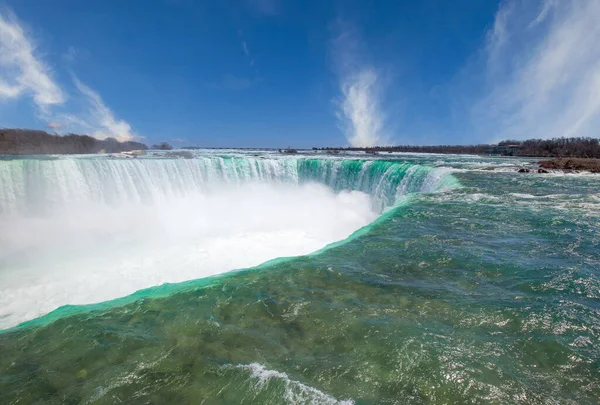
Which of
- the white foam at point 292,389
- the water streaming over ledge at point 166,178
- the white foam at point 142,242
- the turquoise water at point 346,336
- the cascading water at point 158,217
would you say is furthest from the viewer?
the water streaming over ledge at point 166,178

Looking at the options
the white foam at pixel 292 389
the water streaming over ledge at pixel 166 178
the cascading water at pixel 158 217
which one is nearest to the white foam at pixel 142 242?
the cascading water at pixel 158 217

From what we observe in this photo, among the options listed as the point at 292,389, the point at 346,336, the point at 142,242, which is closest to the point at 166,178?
the point at 142,242

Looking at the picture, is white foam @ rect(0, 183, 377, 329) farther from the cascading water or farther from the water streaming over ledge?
the water streaming over ledge

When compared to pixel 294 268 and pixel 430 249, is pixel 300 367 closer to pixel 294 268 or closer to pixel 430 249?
pixel 294 268

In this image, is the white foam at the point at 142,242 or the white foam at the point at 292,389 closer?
the white foam at the point at 292,389

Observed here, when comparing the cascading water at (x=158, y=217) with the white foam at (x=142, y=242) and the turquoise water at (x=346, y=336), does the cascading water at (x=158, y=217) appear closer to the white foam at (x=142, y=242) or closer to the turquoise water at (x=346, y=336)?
the white foam at (x=142, y=242)

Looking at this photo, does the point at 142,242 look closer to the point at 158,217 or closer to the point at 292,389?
→ the point at 158,217

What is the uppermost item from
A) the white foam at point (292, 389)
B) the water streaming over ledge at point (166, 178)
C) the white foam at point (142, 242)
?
the water streaming over ledge at point (166, 178)

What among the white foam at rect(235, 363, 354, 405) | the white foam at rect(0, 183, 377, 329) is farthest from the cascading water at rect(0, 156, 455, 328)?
the white foam at rect(235, 363, 354, 405)
